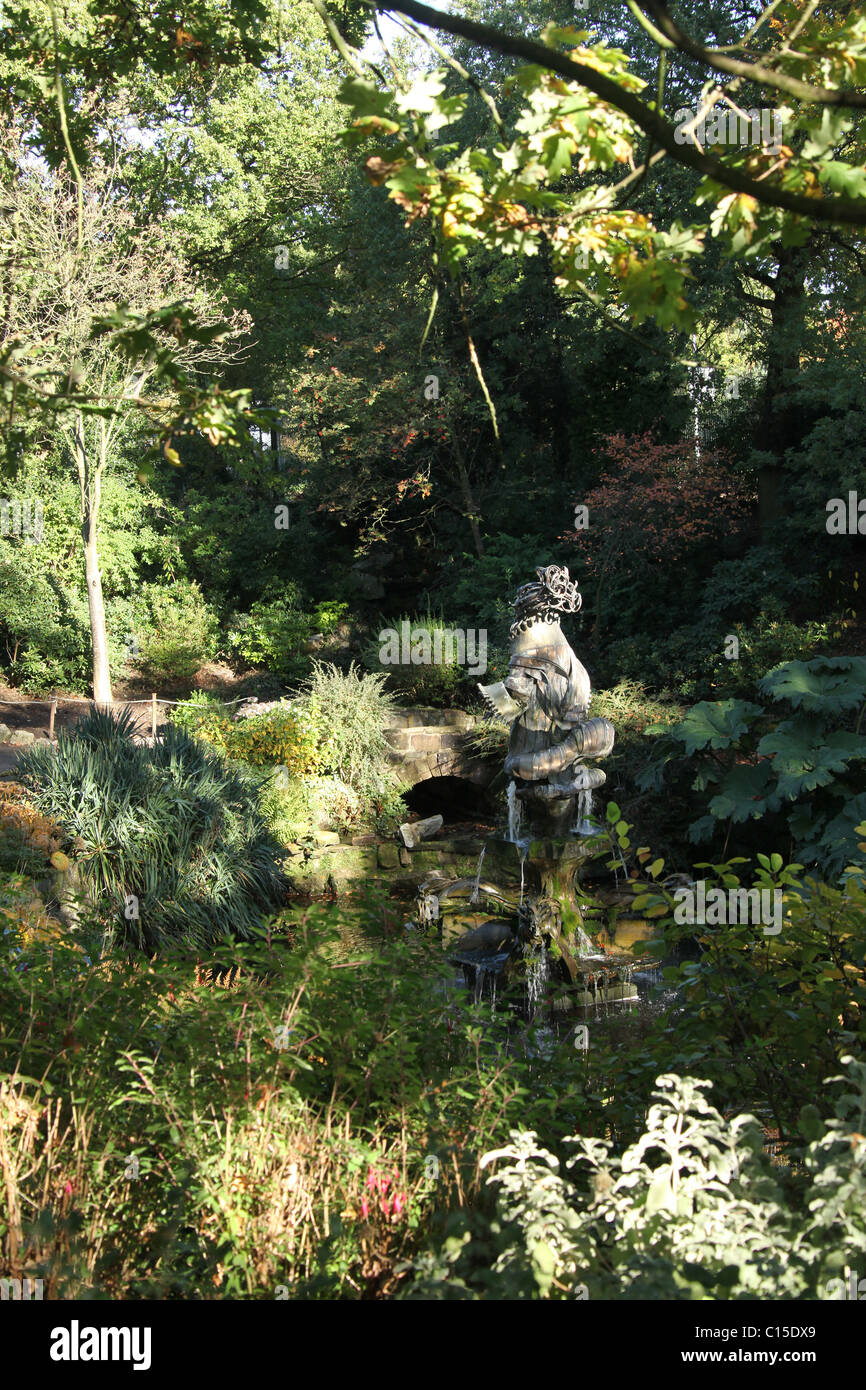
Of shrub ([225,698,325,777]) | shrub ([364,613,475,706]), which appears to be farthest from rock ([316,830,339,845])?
shrub ([364,613,475,706])

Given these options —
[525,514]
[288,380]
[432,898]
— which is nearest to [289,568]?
[288,380]

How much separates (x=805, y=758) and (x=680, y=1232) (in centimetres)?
661

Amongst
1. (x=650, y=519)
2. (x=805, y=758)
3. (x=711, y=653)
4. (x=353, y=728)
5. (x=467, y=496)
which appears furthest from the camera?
(x=467, y=496)

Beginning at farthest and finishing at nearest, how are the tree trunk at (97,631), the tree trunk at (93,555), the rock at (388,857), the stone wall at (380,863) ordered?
the tree trunk at (97,631), the tree trunk at (93,555), the rock at (388,857), the stone wall at (380,863)

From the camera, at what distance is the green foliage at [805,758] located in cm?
818

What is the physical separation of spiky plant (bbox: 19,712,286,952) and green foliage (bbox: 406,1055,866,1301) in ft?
19.7

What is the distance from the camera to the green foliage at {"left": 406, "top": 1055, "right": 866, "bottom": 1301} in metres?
2.07

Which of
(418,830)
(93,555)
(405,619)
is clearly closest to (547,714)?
(418,830)

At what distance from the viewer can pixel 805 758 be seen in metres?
8.43

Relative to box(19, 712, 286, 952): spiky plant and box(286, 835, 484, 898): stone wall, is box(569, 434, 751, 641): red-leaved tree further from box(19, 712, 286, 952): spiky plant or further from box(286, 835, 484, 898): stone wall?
box(19, 712, 286, 952): spiky plant

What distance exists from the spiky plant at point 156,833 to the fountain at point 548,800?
2676 mm

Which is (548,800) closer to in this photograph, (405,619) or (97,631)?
(405,619)

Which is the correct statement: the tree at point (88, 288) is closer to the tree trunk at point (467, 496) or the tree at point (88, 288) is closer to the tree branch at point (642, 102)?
the tree trunk at point (467, 496)

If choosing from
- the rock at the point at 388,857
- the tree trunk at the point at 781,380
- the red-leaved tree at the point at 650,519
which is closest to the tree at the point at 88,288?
the red-leaved tree at the point at 650,519
